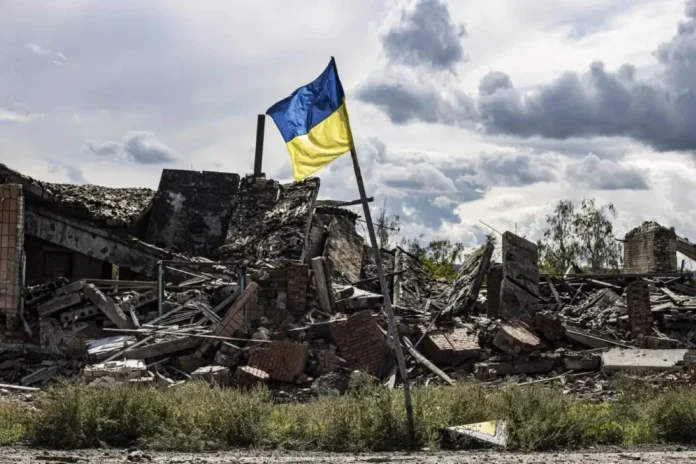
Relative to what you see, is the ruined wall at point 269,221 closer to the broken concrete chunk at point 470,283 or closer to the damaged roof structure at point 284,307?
the damaged roof structure at point 284,307

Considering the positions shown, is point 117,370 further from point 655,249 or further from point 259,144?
point 655,249

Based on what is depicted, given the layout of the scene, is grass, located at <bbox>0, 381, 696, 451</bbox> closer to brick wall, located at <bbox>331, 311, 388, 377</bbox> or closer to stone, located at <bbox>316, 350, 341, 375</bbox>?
stone, located at <bbox>316, 350, 341, 375</bbox>

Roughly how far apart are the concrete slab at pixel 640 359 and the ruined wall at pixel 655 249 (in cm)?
960

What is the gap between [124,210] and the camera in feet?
70.4

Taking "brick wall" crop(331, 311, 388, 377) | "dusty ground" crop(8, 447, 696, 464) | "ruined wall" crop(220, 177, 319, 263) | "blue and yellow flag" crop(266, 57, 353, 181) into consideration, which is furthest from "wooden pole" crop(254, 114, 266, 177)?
"dusty ground" crop(8, 447, 696, 464)

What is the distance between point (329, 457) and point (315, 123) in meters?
3.78

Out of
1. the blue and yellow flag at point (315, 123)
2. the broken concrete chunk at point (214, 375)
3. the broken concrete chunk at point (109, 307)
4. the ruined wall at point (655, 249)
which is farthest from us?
the ruined wall at point (655, 249)

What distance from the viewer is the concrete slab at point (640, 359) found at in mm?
15609

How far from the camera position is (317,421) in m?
10.5

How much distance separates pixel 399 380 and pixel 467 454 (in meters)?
5.69

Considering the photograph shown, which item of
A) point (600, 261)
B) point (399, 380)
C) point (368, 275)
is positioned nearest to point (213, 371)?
point (399, 380)

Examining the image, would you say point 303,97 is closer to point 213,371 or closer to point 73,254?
point 213,371

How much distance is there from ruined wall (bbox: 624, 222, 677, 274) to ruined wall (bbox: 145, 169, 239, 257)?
467 inches

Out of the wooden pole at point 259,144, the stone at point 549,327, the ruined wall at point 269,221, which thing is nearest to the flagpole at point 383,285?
the stone at point 549,327
